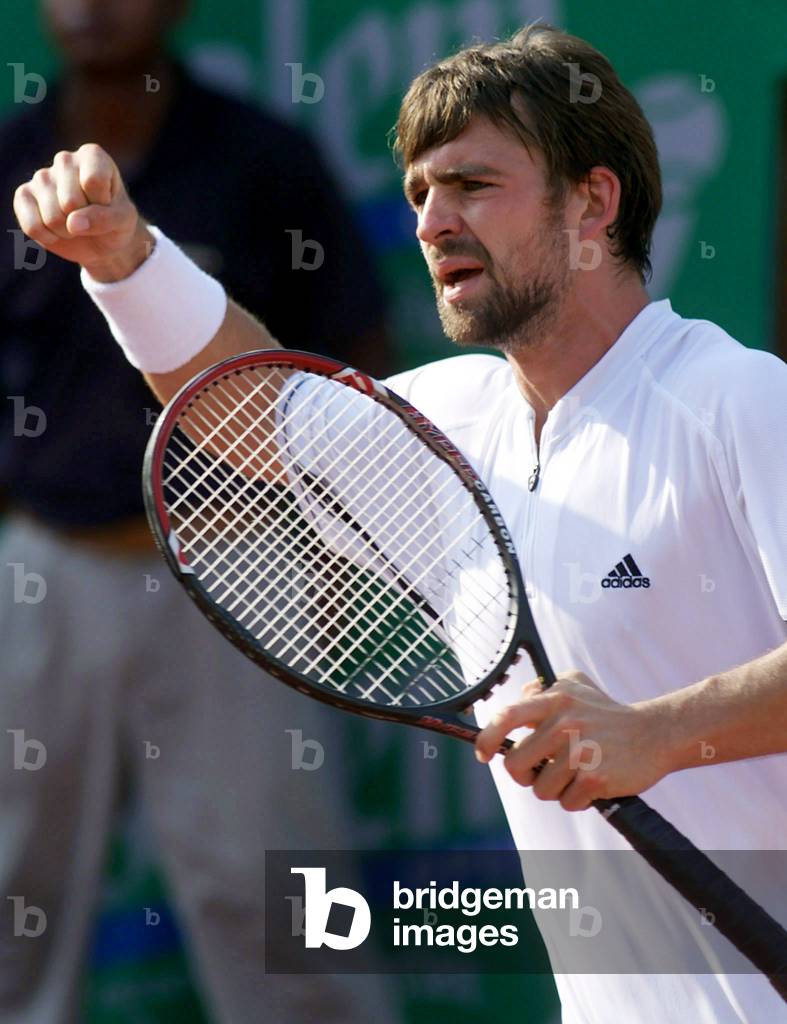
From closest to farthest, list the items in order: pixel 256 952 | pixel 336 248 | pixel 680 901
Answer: pixel 680 901 < pixel 256 952 < pixel 336 248

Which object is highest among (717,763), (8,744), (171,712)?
(717,763)

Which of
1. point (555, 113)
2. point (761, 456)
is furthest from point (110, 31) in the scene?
point (761, 456)

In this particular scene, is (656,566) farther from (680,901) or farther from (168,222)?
(168,222)

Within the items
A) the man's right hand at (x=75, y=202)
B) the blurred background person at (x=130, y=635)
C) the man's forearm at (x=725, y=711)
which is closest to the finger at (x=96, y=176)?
the man's right hand at (x=75, y=202)

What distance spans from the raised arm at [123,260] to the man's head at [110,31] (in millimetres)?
917

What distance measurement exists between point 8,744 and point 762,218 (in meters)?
1.65

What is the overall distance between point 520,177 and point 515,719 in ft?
2.59

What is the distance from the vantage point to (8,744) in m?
3.09

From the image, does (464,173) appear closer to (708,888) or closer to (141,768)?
(708,888)

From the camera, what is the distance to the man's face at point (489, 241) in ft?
7.18

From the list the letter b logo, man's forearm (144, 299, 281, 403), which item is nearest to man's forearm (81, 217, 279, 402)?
man's forearm (144, 299, 281, 403)

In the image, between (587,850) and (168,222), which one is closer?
(587,850)

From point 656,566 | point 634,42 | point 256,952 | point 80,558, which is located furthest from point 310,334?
point 656,566

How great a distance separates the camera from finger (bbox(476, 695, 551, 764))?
1.77 meters
